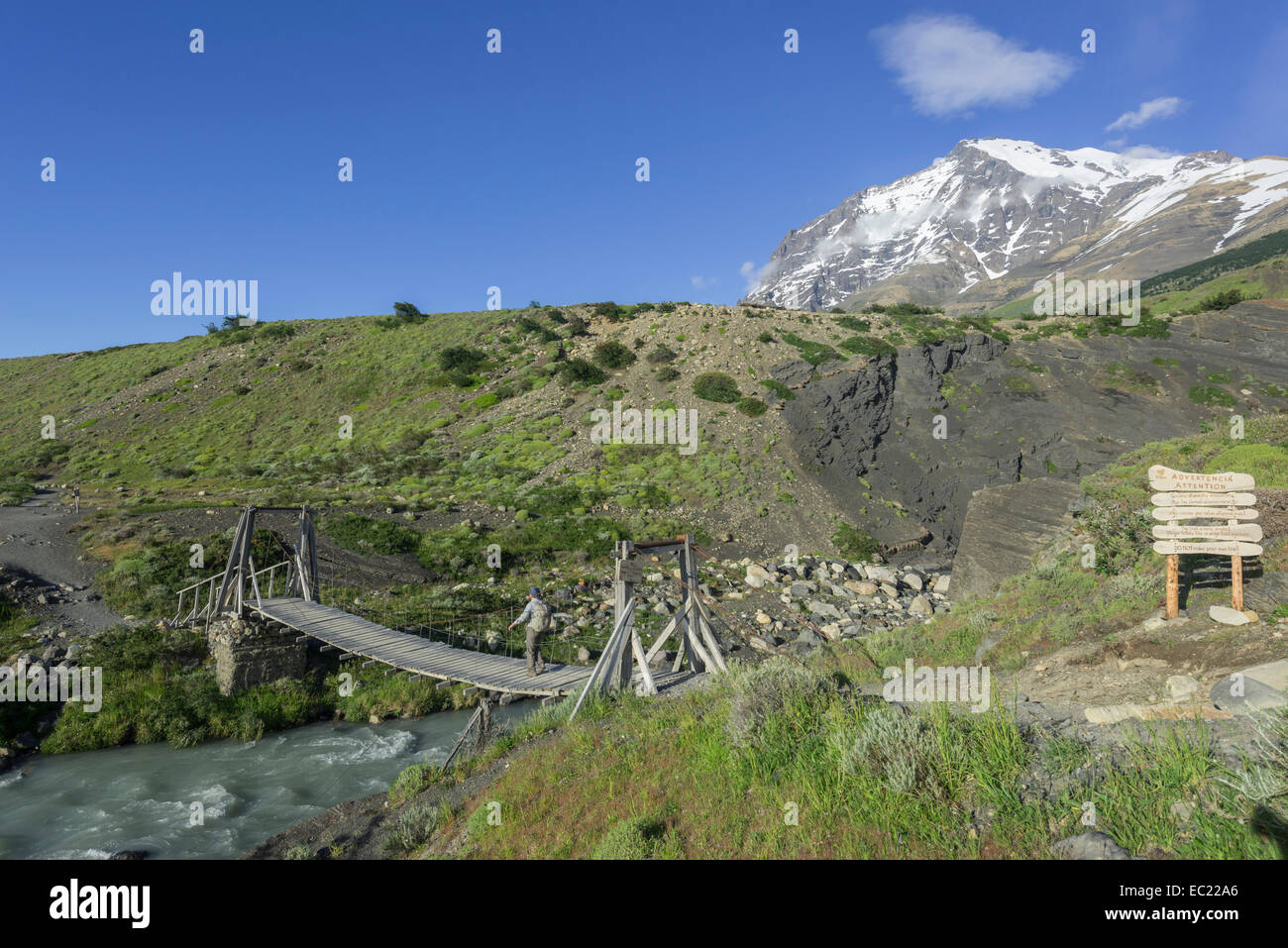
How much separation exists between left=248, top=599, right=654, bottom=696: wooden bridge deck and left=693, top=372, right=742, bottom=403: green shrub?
3016cm

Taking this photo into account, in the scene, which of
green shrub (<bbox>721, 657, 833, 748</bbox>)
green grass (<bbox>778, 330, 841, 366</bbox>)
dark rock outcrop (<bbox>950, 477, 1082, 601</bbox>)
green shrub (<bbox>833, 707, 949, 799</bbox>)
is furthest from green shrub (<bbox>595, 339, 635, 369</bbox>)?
green shrub (<bbox>833, 707, 949, 799</bbox>)

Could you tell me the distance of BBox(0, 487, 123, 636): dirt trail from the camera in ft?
57.9

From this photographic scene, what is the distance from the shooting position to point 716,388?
4241cm

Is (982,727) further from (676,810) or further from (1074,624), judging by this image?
(1074,624)

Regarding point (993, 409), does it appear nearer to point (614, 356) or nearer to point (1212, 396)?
point (1212, 396)

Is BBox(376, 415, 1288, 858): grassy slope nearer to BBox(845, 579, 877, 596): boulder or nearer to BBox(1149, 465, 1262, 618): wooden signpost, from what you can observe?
BBox(1149, 465, 1262, 618): wooden signpost

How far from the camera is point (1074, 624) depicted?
9680 millimetres

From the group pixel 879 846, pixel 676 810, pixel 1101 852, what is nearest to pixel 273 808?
pixel 676 810

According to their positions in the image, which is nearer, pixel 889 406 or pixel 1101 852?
pixel 1101 852

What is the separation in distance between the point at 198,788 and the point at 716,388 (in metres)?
35.9

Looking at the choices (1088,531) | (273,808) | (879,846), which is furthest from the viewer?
(1088,531)

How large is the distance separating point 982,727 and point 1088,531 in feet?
36.3

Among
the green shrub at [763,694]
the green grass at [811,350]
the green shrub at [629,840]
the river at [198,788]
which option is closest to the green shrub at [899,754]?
the green shrub at [763,694]

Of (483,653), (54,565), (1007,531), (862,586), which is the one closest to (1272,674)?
(1007,531)
